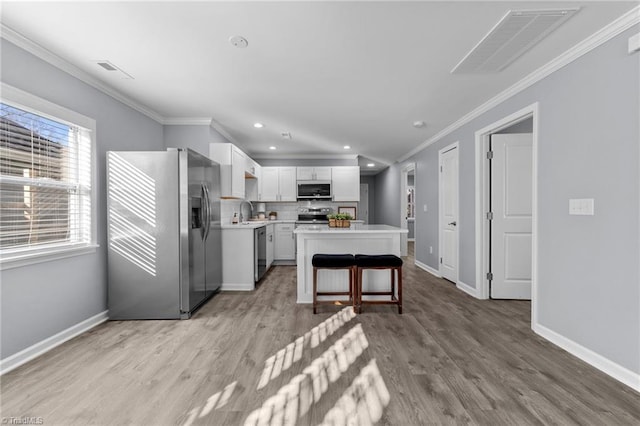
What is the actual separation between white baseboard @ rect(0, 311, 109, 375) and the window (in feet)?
2.24

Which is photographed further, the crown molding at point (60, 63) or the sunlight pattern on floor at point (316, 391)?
the crown molding at point (60, 63)

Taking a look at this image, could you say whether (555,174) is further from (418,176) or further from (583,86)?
(418,176)

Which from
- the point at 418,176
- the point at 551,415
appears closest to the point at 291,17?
the point at 551,415

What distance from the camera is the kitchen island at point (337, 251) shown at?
3.47 m

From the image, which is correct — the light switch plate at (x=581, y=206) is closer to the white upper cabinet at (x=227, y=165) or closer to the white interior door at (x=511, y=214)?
the white interior door at (x=511, y=214)

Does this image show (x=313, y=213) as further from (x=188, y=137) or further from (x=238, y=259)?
(x=188, y=137)

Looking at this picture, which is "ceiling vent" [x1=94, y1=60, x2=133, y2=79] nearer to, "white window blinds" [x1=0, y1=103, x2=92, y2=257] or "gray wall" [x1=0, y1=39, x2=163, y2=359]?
"gray wall" [x1=0, y1=39, x2=163, y2=359]

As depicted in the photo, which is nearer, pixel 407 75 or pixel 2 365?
pixel 2 365

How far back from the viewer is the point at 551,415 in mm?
1576

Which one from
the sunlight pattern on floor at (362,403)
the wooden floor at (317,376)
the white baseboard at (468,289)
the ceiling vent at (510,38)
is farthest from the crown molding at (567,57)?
the sunlight pattern on floor at (362,403)

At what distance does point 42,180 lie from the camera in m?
2.34

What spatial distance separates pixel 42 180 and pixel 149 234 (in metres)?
0.94

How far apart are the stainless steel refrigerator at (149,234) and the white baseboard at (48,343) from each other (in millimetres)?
153

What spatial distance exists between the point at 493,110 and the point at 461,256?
1.95m
